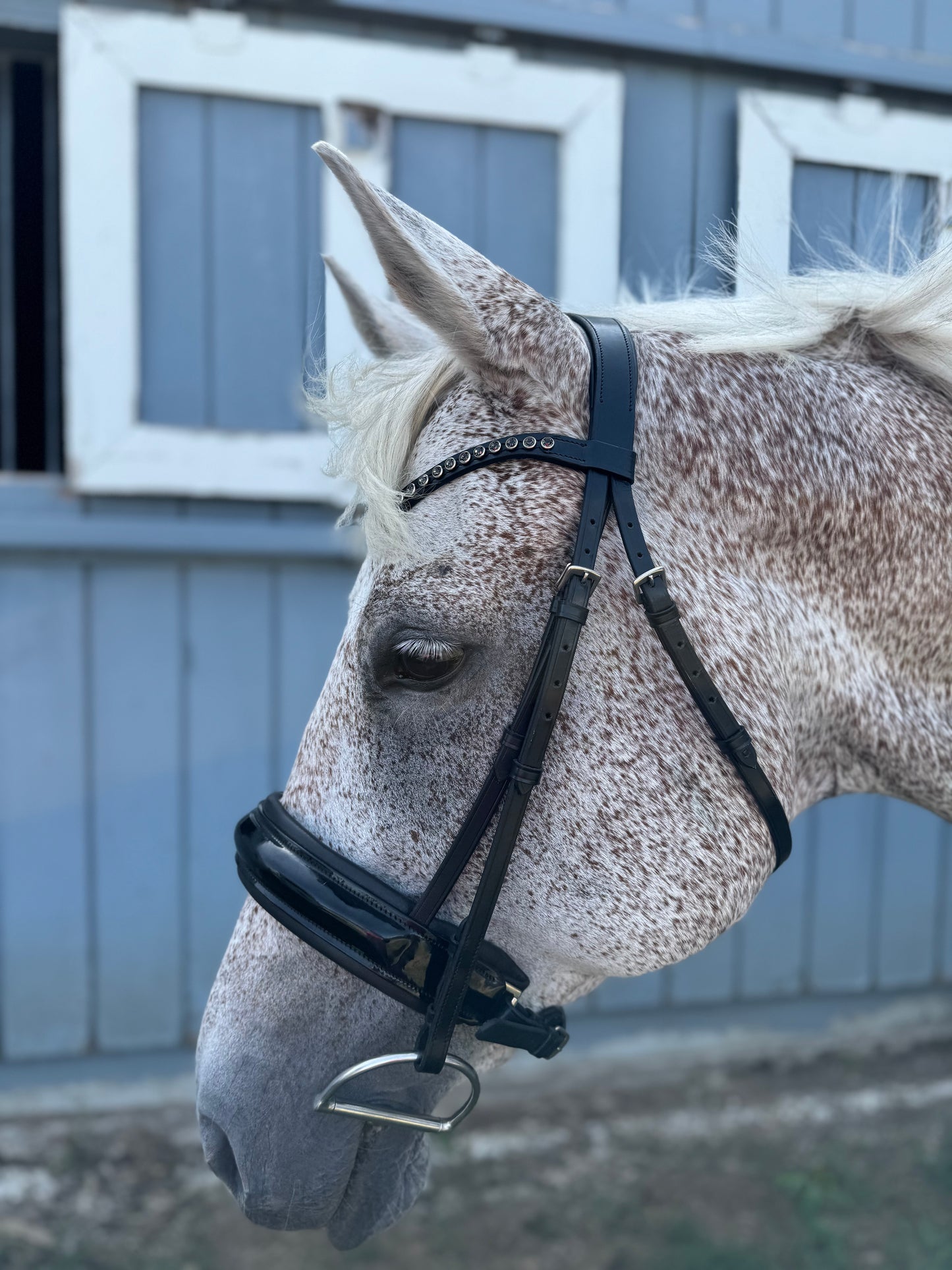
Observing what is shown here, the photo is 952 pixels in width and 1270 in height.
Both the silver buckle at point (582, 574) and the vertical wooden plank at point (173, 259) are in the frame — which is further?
the vertical wooden plank at point (173, 259)

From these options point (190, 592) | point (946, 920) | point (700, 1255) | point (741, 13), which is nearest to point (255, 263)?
point (190, 592)

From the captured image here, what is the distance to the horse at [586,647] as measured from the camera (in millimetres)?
903

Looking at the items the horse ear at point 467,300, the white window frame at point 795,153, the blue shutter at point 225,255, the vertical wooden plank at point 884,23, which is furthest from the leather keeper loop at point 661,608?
the vertical wooden plank at point 884,23

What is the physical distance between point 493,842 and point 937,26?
2.91m

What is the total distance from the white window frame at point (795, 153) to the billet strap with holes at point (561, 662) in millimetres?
344

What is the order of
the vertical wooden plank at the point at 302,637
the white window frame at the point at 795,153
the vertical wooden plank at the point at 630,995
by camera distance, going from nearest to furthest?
the white window frame at the point at 795,153, the vertical wooden plank at the point at 302,637, the vertical wooden plank at the point at 630,995

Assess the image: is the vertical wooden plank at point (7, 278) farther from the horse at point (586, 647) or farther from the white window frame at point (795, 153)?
the horse at point (586, 647)

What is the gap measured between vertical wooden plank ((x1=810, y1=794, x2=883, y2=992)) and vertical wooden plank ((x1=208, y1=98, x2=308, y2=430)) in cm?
198

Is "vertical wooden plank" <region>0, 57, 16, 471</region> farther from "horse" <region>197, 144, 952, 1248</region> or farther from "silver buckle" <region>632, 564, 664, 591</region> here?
"silver buckle" <region>632, 564, 664, 591</region>

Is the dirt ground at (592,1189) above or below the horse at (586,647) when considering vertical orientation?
below

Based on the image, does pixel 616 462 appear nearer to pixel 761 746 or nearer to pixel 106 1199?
pixel 761 746

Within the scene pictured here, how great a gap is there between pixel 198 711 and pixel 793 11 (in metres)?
2.47

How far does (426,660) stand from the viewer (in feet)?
2.95

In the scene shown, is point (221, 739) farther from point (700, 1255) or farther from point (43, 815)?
point (700, 1255)
